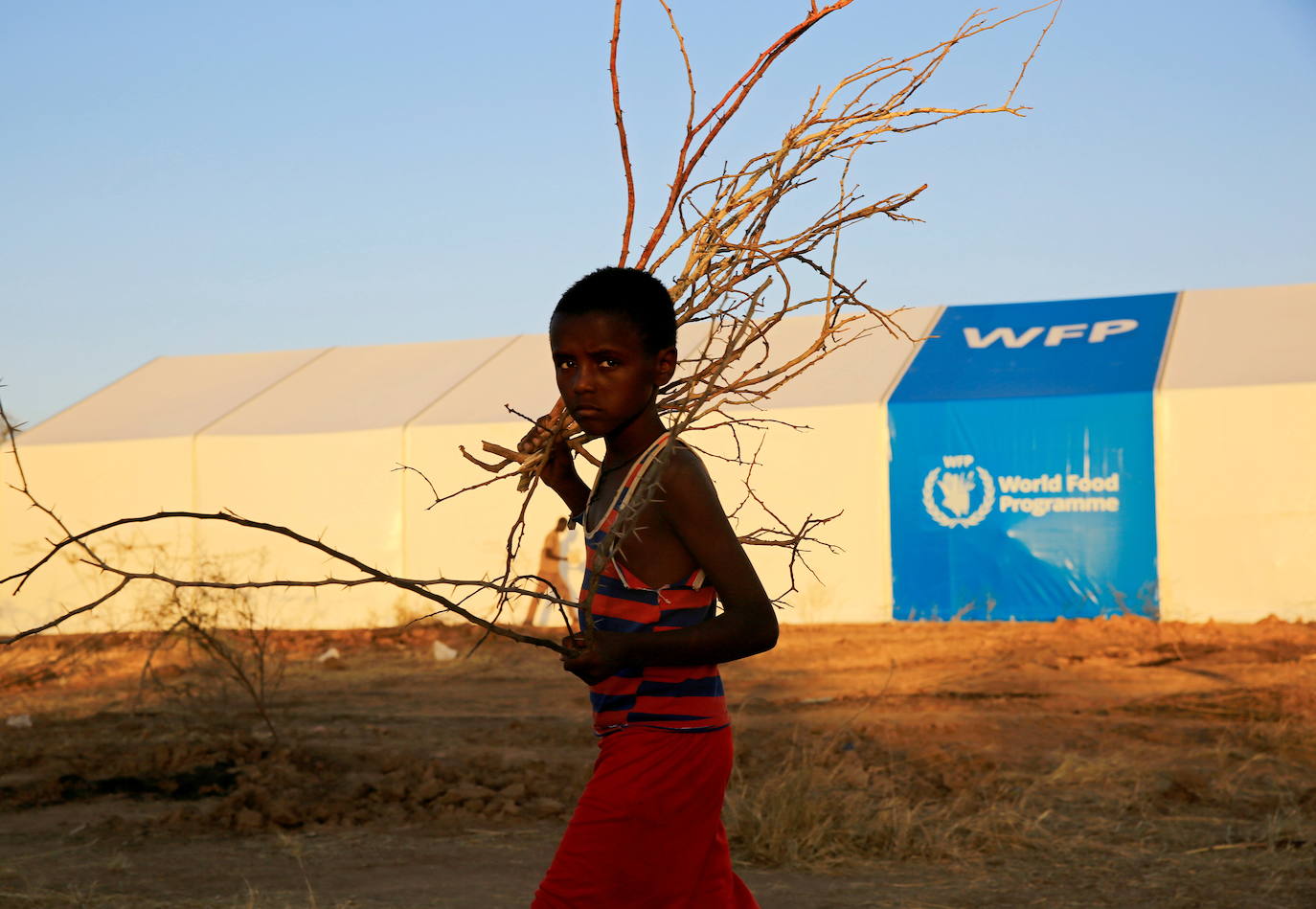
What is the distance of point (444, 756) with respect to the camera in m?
6.48

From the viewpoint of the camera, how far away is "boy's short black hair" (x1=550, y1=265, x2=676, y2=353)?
2.07m


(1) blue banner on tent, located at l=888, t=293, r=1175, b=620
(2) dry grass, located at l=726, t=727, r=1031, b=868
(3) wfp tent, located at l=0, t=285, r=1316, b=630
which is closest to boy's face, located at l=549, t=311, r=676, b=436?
(2) dry grass, located at l=726, t=727, r=1031, b=868

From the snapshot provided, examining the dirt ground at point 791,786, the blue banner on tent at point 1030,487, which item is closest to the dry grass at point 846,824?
the dirt ground at point 791,786

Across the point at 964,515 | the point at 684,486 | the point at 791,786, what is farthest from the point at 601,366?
the point at 964,515

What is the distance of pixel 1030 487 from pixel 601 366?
9.38 meters

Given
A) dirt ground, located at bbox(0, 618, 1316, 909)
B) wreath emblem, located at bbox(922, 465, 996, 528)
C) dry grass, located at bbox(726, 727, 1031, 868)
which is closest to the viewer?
dirt ground, located at bbox(0, 618, 1316, 909)

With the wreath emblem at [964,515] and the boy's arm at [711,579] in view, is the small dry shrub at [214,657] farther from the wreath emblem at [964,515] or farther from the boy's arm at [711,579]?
the wreath emblem at [964,515]

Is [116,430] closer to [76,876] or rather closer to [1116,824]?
[76,876]

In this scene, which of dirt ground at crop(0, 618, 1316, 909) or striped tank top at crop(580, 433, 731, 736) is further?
dirt ground at crop(0, 618, 1316, 909)

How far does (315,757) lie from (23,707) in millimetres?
4127

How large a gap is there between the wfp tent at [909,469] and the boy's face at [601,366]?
666 cm

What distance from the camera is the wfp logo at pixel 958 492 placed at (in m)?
11.0

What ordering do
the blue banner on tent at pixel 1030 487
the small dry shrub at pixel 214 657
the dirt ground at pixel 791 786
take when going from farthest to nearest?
the blue banner on tent at pixel 1030 487, the small dry shrub at pixel 214 657, the dirt ground at pixel 791 786

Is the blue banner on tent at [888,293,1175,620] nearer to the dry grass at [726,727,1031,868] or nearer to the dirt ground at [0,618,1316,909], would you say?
the dirt ground at [0,618,1316,909]
